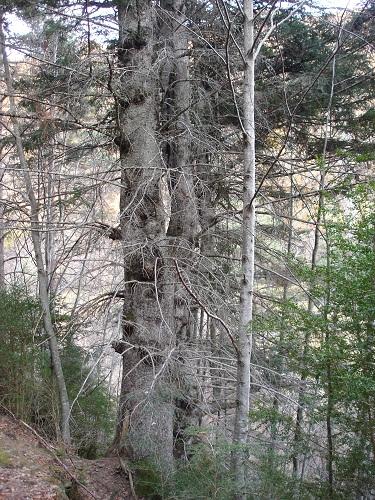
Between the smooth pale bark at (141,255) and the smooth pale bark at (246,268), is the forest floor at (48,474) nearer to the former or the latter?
the smooth pale bark at (141,255)

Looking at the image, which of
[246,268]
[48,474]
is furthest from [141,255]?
[48,474]

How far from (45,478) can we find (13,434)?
1.37 metres

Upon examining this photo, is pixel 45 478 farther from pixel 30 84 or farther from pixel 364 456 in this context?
pixel 30 84

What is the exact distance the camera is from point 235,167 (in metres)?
7.94

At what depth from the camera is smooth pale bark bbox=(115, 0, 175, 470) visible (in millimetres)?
5762

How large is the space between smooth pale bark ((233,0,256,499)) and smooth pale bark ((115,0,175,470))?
1109 millimetres

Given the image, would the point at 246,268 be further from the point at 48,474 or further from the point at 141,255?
the point at 48,474

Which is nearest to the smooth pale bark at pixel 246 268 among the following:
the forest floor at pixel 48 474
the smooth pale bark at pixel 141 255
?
the smooth pale bark at pixel 141 255

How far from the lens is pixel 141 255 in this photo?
5.94 m

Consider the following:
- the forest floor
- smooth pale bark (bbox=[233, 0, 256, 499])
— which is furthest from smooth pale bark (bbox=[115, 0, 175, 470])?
smooth pale bark (bbox=[233, 0, 256, 499])

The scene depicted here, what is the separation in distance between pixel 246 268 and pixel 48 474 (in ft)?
9.83

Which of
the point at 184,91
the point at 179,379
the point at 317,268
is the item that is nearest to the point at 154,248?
the point at 179,379

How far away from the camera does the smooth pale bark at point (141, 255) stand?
18.9 ft

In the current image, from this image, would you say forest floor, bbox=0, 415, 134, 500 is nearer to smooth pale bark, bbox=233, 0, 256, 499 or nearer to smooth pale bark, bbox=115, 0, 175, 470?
smooth pale bark, bbox=115, 0, 175, 470
